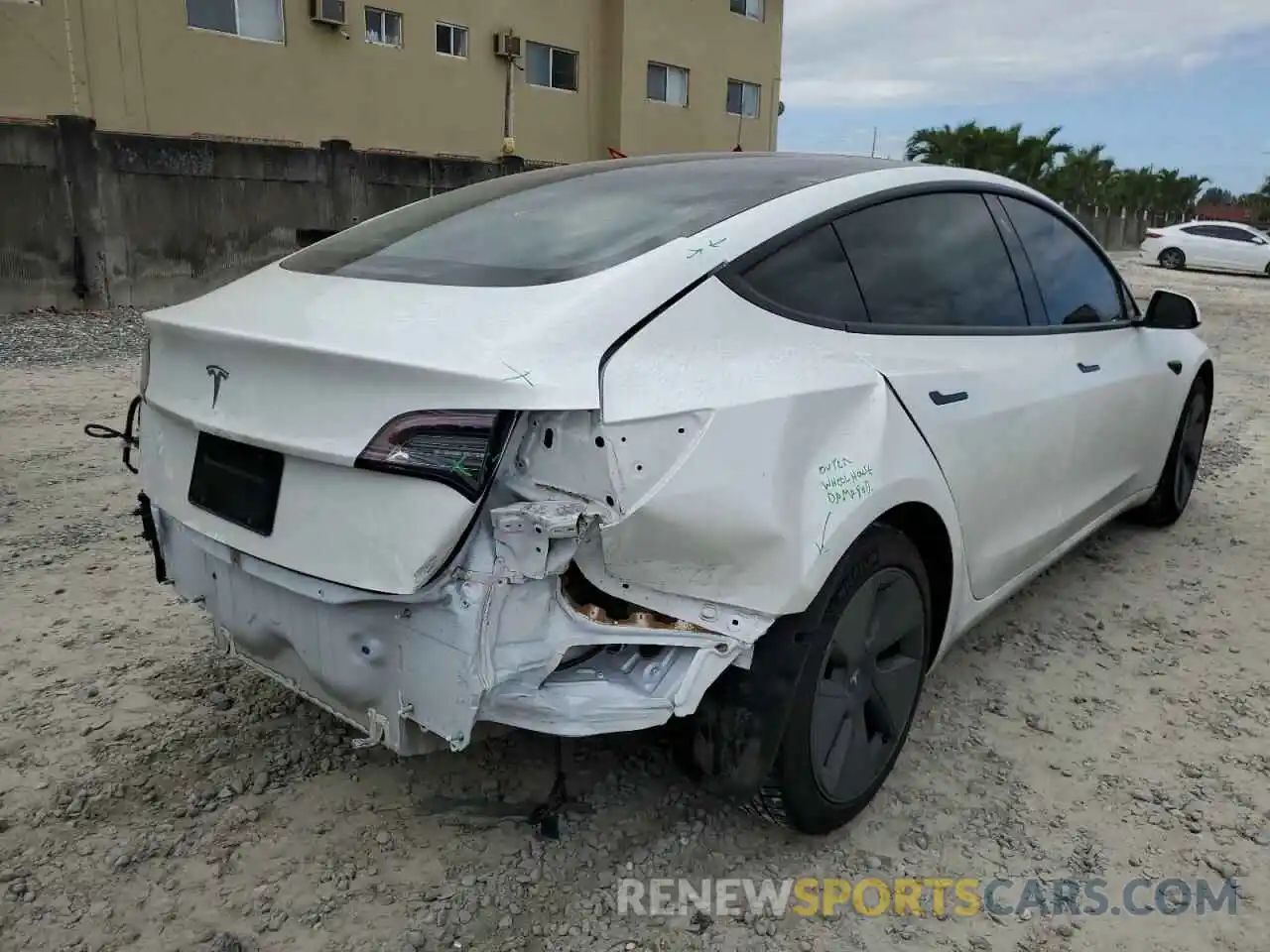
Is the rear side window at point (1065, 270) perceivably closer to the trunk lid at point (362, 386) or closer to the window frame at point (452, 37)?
the trunk lid at point (362, 386)

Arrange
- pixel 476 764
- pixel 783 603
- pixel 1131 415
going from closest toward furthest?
pixel 783 603
pixel 476 764
pixel 1131 415

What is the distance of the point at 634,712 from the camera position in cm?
200

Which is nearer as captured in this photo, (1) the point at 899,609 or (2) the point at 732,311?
(2) the point at 732,311

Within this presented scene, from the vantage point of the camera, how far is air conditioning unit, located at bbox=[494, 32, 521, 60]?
62.2 feet

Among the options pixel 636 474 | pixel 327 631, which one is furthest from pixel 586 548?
pixel 327 631

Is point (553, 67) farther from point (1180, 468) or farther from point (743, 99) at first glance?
point (1180, 468)

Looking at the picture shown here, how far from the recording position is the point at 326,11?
16172 millimetres

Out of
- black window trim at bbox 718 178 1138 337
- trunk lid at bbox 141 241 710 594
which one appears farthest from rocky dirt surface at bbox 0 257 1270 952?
black window trim at bbox 718 178 1138 337

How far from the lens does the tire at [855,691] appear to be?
7.43 feet

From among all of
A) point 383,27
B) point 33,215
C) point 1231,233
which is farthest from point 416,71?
point 1231,233

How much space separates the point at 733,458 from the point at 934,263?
1294 mm

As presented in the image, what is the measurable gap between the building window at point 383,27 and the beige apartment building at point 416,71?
0.9 inches

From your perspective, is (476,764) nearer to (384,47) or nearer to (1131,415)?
(1131,415)

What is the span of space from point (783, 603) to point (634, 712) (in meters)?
0.38
